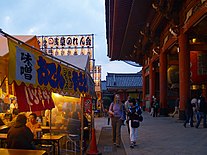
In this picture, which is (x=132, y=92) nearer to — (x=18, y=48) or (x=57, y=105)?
(x=57, y=105)

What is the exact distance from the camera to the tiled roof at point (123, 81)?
4540 cm

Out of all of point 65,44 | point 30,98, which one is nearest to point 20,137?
point 30,98

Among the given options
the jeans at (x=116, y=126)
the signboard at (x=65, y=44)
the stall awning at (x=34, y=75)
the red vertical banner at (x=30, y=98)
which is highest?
the signboard at (x=65, y=44)

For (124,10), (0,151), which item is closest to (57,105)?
(0,151)

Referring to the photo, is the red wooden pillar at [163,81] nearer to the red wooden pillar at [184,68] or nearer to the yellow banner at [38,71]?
the red wooden pillar at [184,68]

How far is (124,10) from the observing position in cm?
1856

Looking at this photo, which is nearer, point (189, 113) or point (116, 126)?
point (116, 126)

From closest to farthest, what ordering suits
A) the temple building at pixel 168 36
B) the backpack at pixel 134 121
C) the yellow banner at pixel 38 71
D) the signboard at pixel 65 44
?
the yellow banner at pixel 38 71, the backpack at pixel 134 121, the temple building at pixel 168 36, the signboard at pixel 65 44

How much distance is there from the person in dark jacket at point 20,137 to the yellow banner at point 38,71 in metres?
0.84

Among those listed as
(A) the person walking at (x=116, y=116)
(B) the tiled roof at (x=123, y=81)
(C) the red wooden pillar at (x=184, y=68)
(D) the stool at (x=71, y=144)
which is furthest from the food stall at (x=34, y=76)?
(B) the tiled roof at (x=123, y=81)

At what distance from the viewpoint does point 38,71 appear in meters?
5.05

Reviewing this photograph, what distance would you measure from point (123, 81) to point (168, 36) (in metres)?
26.9

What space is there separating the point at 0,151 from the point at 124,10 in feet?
48.2

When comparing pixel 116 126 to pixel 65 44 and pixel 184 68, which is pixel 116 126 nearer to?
pixel 184 68
